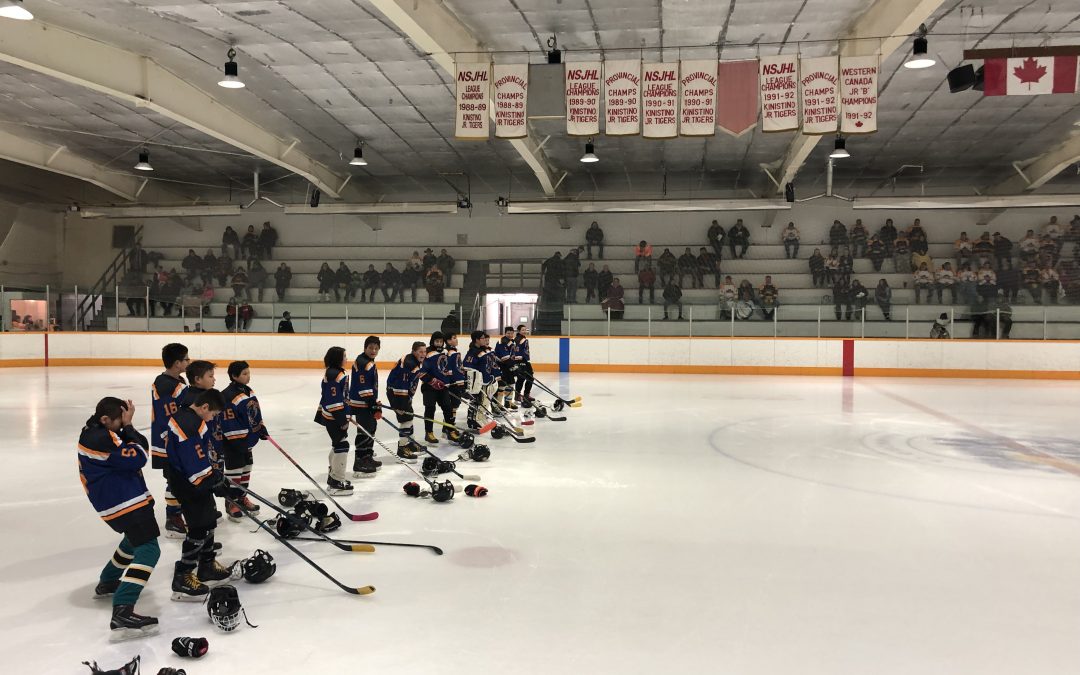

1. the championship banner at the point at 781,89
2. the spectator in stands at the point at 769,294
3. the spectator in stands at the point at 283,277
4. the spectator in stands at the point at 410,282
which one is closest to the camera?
the championship banner at the point at 781,89

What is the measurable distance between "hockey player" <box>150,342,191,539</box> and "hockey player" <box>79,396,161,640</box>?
0.95m

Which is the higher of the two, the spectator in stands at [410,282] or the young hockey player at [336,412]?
the spectator in stands at [410,282]

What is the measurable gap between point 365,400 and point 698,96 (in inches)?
219

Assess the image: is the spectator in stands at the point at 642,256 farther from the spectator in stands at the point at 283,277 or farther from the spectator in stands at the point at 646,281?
the spectator in stands at the point at 283,277

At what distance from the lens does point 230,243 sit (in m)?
22.2

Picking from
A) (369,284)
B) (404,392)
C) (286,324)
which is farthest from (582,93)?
(286,324)

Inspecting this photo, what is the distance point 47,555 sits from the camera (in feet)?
13.2

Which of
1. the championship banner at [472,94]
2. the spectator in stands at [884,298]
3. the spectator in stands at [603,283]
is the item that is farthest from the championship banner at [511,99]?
the spectator in stands at [884,298]

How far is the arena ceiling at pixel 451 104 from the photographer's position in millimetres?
9500

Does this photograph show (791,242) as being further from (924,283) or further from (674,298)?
(674,298)

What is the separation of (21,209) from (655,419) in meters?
21.5

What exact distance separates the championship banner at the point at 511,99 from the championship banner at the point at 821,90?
338 centimetres

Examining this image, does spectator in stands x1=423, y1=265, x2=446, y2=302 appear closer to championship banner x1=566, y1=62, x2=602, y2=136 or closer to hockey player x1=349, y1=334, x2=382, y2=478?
championship banner x1=566, y1=62, x2=602, y2=136

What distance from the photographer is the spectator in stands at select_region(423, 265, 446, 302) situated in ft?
62.1
